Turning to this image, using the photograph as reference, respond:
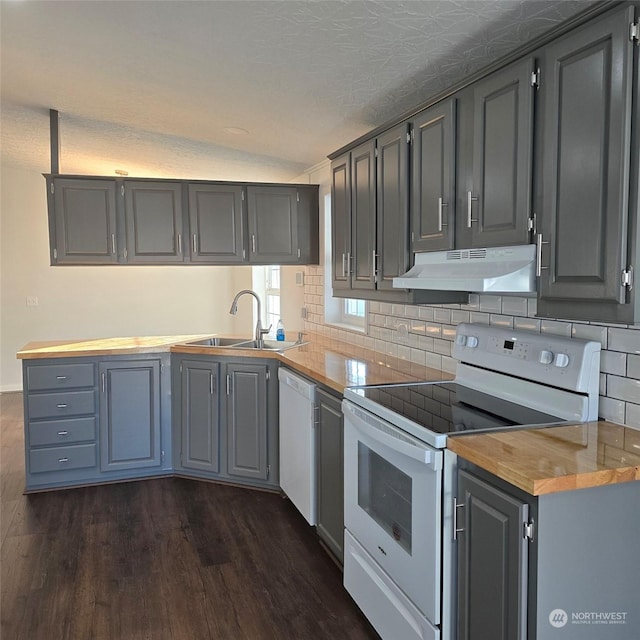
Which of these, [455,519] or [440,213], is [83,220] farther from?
[455,519]

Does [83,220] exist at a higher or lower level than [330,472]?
higher

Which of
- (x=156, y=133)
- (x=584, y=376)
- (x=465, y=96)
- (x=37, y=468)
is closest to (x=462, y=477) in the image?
(x=584, y=376)

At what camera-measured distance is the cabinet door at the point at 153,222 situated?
4.04 meters

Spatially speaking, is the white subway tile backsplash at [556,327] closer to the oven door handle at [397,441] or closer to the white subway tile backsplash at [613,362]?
the white subway tile backsplash at [613,362]

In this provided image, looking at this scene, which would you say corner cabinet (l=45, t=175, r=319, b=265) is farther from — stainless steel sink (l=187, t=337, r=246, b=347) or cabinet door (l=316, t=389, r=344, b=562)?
cabinet door (l=316, t=389, r=344, b=562)

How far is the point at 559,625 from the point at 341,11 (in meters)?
1.99

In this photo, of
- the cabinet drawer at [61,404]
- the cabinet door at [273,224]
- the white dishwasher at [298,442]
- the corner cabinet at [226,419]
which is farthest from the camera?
the cabinet door at [273,224]

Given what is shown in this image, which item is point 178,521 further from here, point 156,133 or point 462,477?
point 156,133

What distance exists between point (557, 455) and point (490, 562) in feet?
1.11

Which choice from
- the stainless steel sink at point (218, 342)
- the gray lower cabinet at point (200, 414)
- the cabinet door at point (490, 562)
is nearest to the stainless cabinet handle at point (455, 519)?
the cabinet door at point (490, 562)

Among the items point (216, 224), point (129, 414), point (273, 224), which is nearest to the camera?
point (129, 414)

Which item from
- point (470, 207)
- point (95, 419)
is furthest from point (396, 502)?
point (95, 419)

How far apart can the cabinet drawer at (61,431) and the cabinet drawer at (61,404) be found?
0.05 m

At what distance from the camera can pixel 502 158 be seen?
187 cm
